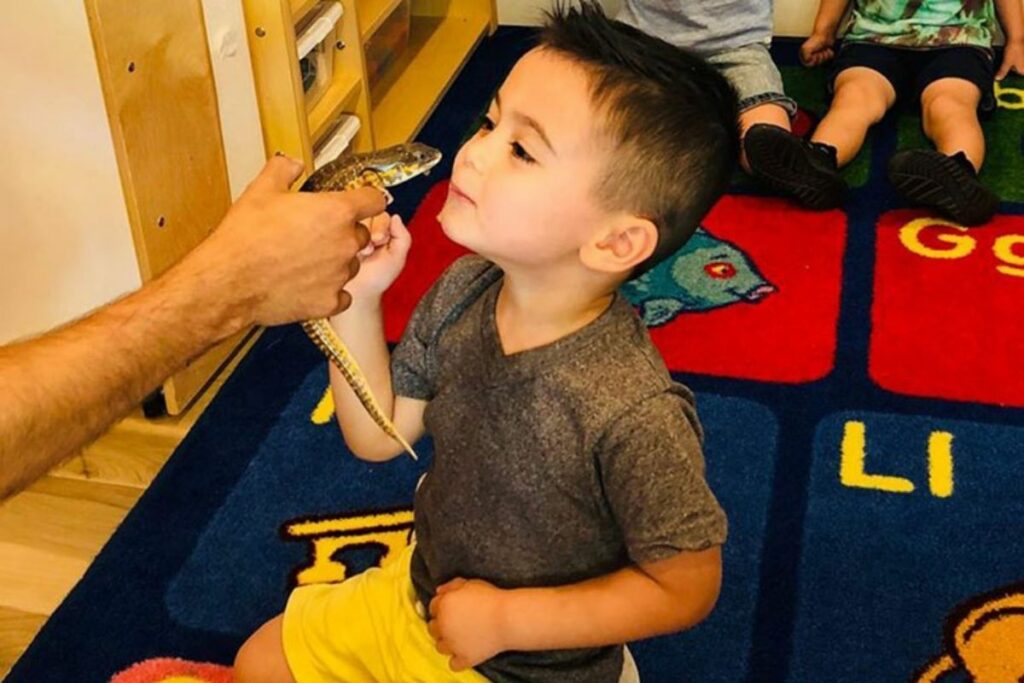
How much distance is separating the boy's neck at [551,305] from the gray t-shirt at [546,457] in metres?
0.01

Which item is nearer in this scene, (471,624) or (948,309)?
(471,624)

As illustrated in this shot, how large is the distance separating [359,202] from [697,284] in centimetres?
93

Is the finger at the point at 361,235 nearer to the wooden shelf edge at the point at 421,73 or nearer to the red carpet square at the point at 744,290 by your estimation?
the red carpet square at the point at 744,290

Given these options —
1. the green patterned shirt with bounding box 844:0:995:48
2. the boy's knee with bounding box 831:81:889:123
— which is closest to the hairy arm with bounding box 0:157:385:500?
the boy's knee with bounding box 831:81:889:123

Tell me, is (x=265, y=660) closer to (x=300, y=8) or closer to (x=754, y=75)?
(x=300, y=8)

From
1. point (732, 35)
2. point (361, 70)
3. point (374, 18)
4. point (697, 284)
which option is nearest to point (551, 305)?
point (697, 284)

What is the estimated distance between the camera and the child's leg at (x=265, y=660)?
41.1 inches

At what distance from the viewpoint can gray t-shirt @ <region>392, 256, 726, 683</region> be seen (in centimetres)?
82

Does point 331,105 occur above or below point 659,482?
below

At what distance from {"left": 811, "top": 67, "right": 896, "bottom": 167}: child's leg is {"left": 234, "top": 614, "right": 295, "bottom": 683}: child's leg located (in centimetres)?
129

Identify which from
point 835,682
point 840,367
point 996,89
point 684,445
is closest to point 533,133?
point 684,445

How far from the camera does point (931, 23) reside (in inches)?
85.0

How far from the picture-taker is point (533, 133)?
0.83m

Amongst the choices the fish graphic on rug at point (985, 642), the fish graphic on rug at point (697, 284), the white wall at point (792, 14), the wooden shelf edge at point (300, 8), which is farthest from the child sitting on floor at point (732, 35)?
the fish graphic on rug at point (985, 642)
